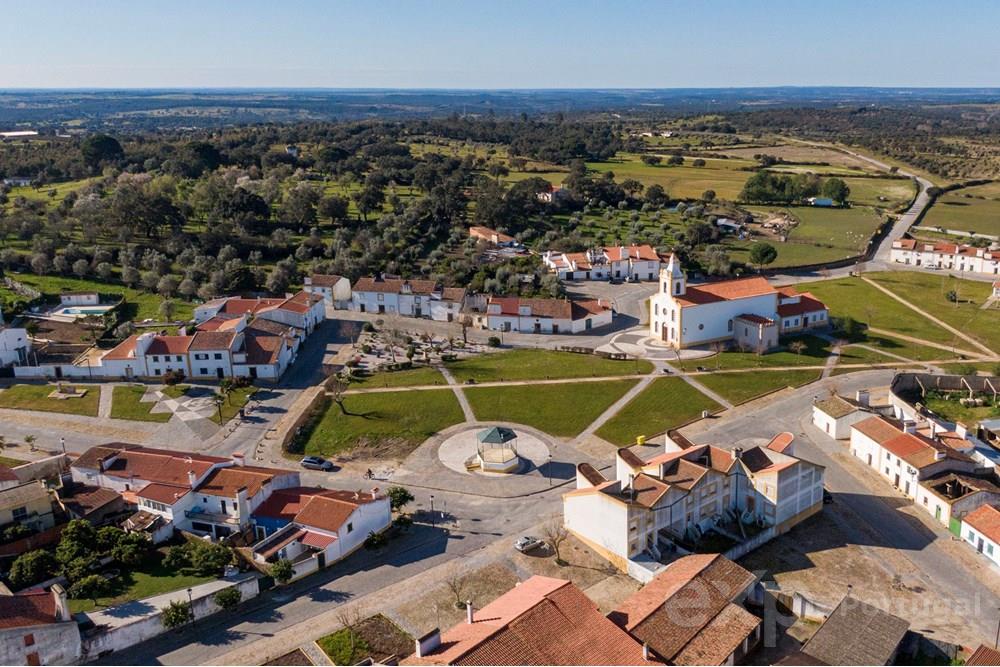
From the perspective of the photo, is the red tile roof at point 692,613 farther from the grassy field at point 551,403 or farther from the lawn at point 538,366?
the lawn at point 538,366

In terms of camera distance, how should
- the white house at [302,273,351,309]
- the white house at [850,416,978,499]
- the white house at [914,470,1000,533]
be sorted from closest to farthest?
1. the white house at [914,470,1000,533]
2. the white house at [850,416,978,499]
3. the white house at [302,273,351,309]

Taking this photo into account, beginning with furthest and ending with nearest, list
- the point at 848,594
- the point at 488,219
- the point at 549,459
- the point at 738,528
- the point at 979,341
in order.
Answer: the point at 488,219, the point at 979,341, the point at 549,459, the point at 738,528, the point at 848,594

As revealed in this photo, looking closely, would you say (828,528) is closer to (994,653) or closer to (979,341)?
(994,653)

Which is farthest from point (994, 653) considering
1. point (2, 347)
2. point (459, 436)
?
point (2, 347)

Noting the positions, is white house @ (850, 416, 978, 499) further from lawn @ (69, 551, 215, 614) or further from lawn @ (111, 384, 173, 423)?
lawn @ (111, 384, 173, 423)

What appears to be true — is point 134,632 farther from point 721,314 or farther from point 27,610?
point 721,314

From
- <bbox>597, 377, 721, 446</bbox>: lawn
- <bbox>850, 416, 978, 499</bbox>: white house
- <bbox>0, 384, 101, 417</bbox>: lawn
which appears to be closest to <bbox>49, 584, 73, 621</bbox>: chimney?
<bbox>0, 384, 101, 417</bbox>: lawn

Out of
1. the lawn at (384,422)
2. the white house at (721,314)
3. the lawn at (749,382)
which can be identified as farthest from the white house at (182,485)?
the white house at (721,314)
